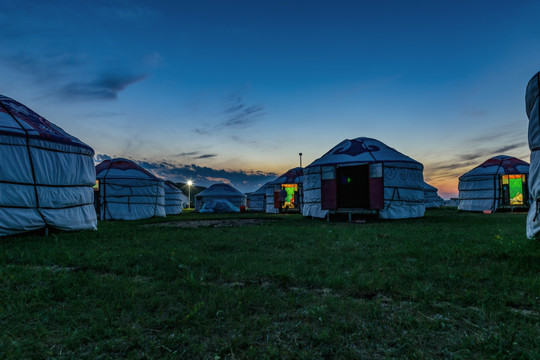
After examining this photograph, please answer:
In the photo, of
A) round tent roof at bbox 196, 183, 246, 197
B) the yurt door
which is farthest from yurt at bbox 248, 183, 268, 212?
the yurt door

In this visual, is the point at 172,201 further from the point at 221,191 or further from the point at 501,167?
the point at 501,167

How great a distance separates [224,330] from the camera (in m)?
2.11

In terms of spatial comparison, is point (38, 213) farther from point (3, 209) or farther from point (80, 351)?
point (80, 351)

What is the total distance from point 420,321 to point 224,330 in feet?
5.05

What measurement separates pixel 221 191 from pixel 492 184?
999 inches

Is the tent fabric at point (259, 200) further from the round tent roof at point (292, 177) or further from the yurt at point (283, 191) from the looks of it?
the round tent roof at point (292, 177)

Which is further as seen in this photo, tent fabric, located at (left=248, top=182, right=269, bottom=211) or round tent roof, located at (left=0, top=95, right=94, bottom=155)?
tent fabric, located at (left=248, top=182, right=269, bottom=211)

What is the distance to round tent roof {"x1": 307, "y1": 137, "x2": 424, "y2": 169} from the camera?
13047mm

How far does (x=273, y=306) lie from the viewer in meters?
2.54

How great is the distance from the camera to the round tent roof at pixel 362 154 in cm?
1305

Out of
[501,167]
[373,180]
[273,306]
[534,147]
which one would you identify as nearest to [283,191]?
[373,180]

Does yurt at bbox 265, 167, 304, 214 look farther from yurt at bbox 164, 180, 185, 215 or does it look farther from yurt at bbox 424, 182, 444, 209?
yurt at bbox 424, 182, 444, 209

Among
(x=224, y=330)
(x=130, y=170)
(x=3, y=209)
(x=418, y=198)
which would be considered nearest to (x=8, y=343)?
(x=224, y=330)

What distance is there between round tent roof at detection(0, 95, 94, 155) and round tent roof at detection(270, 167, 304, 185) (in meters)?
17.3
